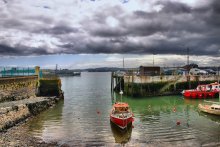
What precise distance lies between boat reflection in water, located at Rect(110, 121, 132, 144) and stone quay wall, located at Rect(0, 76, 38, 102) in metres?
17.2

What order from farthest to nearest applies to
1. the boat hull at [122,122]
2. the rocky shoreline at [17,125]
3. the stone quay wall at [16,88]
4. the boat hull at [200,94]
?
the boat hull at [200,94] → the stone quay wall at [16,88] → the boat hull at [122,122] → the rocky shoreline at [17,125]

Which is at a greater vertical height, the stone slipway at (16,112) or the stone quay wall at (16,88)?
the stone quay wall at (16,88)

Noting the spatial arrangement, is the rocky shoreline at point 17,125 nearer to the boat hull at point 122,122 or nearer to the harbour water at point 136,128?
the harbour water at point 136,128

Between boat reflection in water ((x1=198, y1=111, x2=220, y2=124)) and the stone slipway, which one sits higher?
the stone slipway

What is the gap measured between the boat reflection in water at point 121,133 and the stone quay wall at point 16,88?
17216 mm

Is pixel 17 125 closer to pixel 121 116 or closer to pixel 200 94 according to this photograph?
pixel 121 116

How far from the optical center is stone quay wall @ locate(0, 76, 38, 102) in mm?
37844

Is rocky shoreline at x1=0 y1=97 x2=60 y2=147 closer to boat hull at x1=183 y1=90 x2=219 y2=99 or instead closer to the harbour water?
the harbour water

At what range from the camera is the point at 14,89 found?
4147cm

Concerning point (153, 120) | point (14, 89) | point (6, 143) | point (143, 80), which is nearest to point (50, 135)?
point (6, 143)

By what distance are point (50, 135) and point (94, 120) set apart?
27.7 feet

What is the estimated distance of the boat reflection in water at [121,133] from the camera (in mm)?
24712

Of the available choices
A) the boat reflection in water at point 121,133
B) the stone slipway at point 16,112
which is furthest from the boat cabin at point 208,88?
the stone slipway at point 16,112

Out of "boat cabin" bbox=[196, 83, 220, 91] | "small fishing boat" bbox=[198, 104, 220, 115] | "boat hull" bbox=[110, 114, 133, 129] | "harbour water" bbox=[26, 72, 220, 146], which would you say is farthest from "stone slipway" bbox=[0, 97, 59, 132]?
"boat cabin" bbox=[196, 83, 220, 91]
